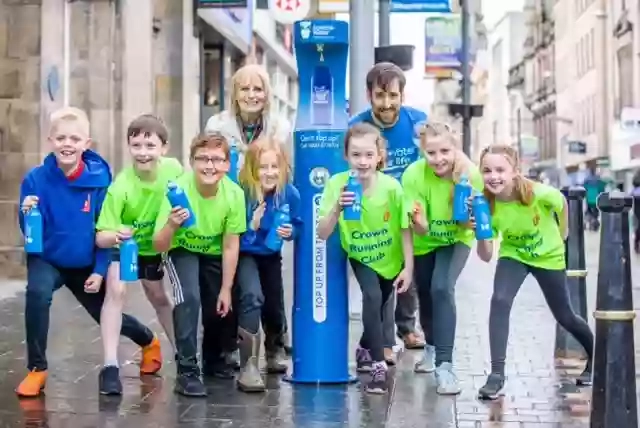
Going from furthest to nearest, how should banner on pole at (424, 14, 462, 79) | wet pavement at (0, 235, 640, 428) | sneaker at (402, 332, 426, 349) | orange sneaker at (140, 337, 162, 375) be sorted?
banner on pole at (424, 14, 462, 79) < sneaker at (402, 332, 426, 349) < orange sneaker at (140, 337, 162, 375) < wet pavement at (0, 235, 640, 428)

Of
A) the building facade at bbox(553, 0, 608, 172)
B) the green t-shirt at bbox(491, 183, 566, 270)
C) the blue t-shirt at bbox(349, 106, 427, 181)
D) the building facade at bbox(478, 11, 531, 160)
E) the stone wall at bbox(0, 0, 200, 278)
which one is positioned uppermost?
the building facade at bbox(478, 11, 531, 160)

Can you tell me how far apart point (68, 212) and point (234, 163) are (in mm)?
1117

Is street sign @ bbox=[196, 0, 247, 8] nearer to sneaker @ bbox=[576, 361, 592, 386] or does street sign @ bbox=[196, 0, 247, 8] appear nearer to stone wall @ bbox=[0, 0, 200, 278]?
stone wall @ bbox=[0, 0, 200, 278]

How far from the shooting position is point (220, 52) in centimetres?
2552

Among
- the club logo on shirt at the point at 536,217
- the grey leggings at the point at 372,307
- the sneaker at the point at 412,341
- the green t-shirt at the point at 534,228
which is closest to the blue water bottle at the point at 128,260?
the grey leggings at the point at 372,307

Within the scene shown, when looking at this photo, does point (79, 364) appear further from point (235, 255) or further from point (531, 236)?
point (531, 236)

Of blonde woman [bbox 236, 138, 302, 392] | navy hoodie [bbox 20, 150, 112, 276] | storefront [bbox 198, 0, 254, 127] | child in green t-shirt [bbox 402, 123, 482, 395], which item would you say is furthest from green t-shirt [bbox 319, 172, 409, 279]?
storefront [bbox 198, 0, 254, 127]

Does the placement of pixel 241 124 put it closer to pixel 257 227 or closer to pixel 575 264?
pixel 257 227

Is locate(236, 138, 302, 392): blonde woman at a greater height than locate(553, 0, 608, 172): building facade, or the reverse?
locate(553, 0, 608, 172): building facade

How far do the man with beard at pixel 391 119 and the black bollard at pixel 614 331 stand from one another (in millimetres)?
2662

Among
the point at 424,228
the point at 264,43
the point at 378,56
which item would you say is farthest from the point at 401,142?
the point at 264,43

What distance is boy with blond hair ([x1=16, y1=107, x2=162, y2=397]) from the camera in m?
6.82

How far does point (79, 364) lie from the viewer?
26.4 ft

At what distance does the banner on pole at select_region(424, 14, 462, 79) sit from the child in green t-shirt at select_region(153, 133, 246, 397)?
23803 mm
